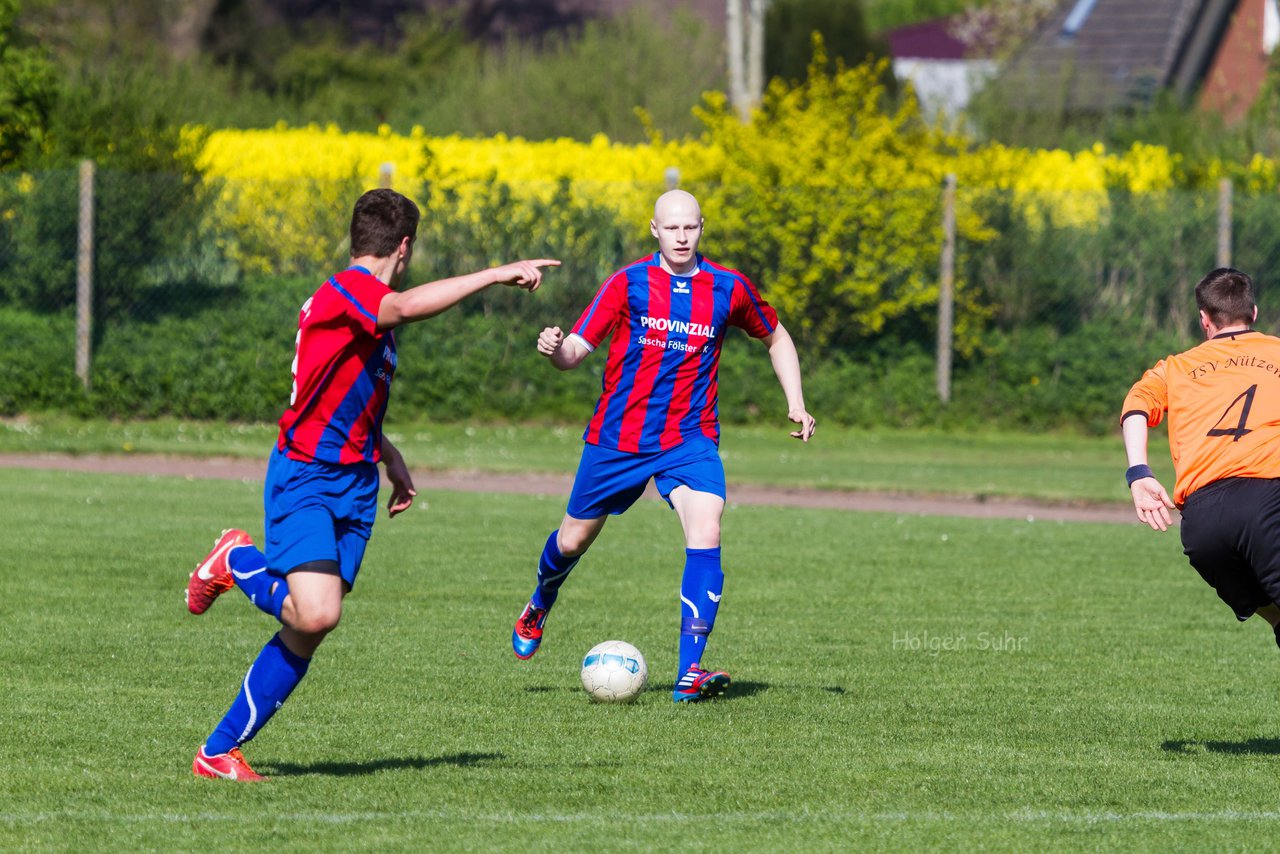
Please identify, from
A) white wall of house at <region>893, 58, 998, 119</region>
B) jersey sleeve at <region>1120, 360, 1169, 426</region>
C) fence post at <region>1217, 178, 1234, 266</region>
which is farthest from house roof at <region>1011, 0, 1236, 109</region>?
jersey sleeve at <region>1120, 360, 1169, 426</region>

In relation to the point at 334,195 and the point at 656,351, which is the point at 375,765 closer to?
the point at 656,351

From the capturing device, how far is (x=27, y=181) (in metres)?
19.3

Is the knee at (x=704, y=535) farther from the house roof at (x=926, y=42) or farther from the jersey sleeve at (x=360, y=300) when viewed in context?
the house roof at (x=926, y=42)

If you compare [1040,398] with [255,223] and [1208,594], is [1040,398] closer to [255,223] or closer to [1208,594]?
[255,223]

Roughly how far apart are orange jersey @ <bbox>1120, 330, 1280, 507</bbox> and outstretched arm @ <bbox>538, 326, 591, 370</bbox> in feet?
7.01

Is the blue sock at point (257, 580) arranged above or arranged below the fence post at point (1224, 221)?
below

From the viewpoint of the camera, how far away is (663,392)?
7.95 meters

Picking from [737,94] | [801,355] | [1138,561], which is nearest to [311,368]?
[1138,561]

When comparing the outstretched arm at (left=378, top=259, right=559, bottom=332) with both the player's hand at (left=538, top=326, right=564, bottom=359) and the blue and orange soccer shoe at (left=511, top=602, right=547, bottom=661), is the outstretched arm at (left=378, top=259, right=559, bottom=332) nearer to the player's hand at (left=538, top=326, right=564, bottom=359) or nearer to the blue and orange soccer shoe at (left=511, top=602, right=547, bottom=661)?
the player's hand at (left=538, top=326, right=564, bottom=359)

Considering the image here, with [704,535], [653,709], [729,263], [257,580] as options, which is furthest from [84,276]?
[257,580]

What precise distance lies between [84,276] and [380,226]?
14.3 metres

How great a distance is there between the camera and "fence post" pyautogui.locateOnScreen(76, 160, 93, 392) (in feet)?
63.2

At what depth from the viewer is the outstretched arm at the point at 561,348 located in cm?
711

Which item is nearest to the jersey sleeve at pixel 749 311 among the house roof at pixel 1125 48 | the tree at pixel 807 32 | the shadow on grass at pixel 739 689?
the shadow on grass at pixel 739 689
